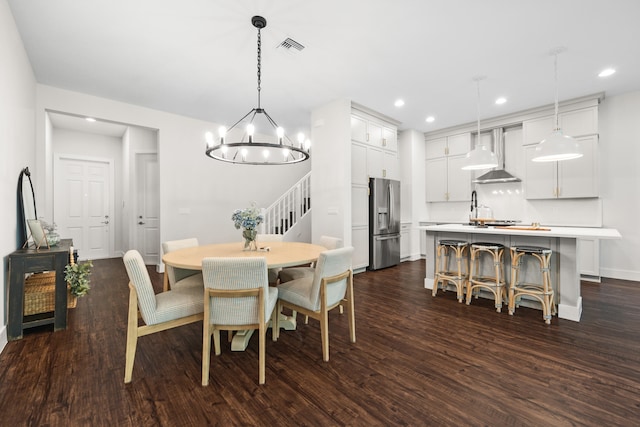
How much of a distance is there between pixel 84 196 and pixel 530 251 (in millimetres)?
8309

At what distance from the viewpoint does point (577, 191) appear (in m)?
4.61

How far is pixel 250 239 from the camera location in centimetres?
274

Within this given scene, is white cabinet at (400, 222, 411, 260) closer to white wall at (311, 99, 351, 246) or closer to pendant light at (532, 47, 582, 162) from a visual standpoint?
white wall at (311, 99, 351, 246)

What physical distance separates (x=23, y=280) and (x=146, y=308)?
168cm

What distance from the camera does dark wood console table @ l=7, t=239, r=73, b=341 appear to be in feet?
8.07

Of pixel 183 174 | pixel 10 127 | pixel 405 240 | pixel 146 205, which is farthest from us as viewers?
pixel 405 240

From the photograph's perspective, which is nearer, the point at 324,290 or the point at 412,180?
the point at 324,290

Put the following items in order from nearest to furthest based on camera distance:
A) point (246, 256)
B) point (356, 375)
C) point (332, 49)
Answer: point (356, 375) → point (246, 256) → point (332, 49)

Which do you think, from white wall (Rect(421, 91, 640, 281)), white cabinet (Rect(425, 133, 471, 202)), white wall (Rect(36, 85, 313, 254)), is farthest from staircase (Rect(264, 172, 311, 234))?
white wall (Rect(421, 91, 640, 281))

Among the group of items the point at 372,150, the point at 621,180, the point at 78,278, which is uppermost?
the point at 372,150

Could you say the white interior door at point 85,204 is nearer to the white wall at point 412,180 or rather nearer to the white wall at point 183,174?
the white wall at point 183,174

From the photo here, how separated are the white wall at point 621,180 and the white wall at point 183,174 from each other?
626 centimetres

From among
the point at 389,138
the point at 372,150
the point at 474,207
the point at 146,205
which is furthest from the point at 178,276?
the point at 474,207

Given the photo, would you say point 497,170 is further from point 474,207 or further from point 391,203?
point 391,203
